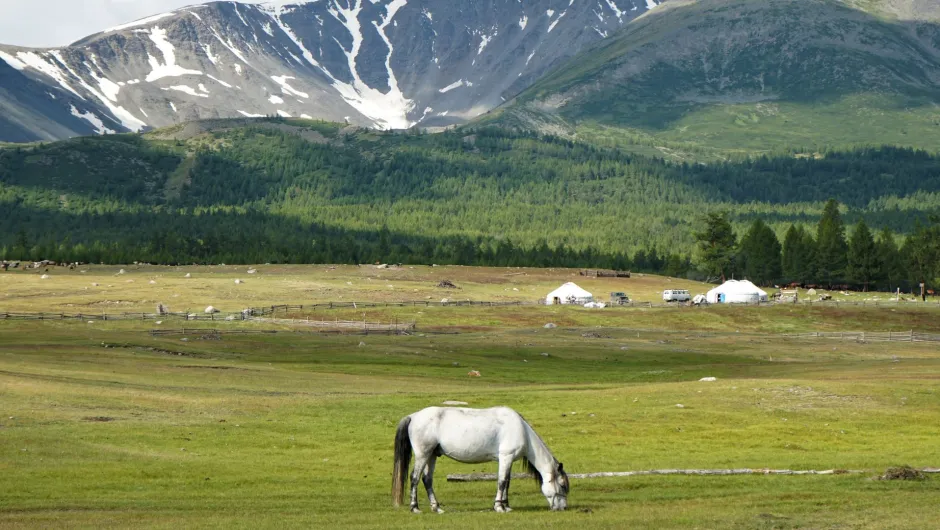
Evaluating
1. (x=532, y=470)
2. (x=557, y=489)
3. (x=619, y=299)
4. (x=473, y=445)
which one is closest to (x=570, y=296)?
(x=619, y=299)

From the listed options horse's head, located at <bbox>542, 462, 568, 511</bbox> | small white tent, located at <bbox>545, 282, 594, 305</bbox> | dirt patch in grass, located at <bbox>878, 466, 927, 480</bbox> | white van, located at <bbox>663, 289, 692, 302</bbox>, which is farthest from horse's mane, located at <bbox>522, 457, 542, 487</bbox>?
white van, located at <bbox>663, 289, 692, 302</bbox>

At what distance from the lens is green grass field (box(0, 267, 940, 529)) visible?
31.4 metres

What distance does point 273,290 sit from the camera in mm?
191000

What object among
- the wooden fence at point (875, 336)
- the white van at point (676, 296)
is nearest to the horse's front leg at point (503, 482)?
the wooden fence at point (875, 336)

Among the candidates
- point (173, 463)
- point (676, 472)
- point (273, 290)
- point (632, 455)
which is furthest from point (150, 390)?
point (273, 290)

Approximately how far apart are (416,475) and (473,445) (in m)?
1.65

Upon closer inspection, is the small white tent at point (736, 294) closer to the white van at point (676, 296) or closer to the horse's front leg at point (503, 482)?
the white van at point (676, 296)

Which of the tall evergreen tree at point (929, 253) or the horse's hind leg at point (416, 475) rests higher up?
the tall evergreen tree at point (929, 253)

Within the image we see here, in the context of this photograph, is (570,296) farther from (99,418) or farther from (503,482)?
(503,482)

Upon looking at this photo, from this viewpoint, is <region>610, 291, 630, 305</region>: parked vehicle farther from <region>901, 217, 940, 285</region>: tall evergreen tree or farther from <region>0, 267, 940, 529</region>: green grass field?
<region>0, 267, 940, 529</region>: green grass field

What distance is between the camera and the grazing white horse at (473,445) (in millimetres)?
31000

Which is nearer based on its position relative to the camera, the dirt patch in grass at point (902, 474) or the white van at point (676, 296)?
the dirt patch in grass at point (902, 474)

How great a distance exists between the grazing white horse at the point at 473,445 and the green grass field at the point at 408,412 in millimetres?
802

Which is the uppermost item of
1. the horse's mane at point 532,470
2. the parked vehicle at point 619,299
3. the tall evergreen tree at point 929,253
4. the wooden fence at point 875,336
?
the tall evergreen tree at point 929,253
